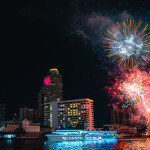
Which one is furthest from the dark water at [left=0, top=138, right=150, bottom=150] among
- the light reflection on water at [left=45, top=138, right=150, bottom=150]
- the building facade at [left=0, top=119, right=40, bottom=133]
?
the building facade at [left=0, top=119, right=40, bottom=133]

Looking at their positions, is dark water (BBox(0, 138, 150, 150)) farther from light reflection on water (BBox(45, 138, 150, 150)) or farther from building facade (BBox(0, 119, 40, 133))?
building facade (BBox(0, 119, 40, 133))

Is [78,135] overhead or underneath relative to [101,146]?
underneath

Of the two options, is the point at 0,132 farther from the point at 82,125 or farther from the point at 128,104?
the point at 128,104

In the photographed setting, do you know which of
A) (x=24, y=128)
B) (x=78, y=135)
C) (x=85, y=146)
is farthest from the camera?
(x=24, y=128)

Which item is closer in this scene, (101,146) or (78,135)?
(101,146)

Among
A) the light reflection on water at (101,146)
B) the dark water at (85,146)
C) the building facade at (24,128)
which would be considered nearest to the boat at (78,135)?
the dark water at (85,146)

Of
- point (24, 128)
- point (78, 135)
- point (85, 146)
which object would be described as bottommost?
point (24, 128)

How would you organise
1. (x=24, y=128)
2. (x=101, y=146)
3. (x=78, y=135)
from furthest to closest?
(x=24, y=128)
(x=78, y=135)
(x=101, y=146)

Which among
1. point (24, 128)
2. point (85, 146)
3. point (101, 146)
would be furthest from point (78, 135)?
point (24, 128)

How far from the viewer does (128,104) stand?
4594 cm

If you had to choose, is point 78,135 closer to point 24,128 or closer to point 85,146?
point 85,146

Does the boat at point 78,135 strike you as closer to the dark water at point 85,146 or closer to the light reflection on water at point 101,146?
the dark water at point 85,146

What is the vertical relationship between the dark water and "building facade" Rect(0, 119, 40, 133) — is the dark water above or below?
above

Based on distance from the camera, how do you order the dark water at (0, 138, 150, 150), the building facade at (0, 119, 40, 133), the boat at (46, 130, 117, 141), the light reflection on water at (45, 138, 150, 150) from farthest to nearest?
the building facade at (0, 119, 40, 133) < the boat at (46, 130, 117, 141) < the dark water at (0, 138, 150, 150) < the light reflection on water at (45, 138, 150, 150)
